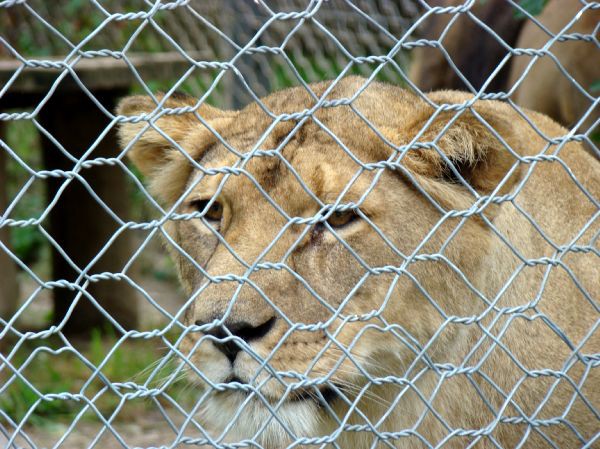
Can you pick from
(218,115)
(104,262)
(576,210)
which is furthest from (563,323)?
(104,262)

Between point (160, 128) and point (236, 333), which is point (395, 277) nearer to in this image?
point (236, 333)

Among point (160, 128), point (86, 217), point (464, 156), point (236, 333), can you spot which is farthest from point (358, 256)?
point (86, 217)

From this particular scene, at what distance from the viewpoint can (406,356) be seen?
2.20m

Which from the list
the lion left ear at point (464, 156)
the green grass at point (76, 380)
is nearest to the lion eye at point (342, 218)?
the lion left ear at point (464, 156)

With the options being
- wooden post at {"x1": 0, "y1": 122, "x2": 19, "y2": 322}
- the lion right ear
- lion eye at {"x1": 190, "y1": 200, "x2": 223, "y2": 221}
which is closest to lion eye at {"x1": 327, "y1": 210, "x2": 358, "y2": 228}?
lion eye at {"x1": 190, "y1": 200, "x2": 223, "y2": 221}

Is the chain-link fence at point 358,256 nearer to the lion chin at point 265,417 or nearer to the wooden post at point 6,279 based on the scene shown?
the lion chin at point 265,417

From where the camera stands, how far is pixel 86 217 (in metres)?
4.64

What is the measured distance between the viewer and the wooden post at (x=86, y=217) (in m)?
4.59

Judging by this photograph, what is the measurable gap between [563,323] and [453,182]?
0.51m

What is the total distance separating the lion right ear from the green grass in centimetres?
98

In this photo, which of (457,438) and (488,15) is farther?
(488,15)

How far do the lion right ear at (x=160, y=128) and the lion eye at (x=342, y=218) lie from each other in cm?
41

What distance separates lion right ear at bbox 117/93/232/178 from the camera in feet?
8.00

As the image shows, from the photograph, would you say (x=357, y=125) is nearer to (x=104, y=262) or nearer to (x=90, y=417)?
(x=90, y=417)
